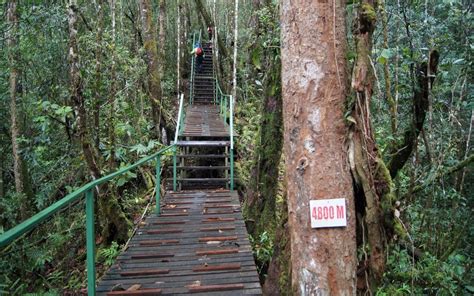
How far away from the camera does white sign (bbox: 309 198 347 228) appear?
1716 mm

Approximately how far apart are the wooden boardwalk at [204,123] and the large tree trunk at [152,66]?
840 mm

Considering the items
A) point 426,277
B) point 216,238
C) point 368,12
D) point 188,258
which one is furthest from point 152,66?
point 368,12

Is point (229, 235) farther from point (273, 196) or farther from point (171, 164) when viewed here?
point (171, 164)

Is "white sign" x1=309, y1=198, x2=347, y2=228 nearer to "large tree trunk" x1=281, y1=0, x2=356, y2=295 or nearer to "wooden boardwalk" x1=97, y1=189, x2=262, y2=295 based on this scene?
"large tree trunk" x1=281, y1=0, x2=356, y2=295

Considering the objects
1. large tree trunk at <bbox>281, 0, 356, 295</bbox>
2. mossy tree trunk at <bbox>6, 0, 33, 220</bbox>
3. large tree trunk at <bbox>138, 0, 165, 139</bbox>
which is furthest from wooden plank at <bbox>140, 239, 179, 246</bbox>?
large tree trunk at <bbox>138, 0, 165, 139</bbox>

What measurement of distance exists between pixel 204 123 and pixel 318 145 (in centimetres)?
902

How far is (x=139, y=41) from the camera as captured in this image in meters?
12.2

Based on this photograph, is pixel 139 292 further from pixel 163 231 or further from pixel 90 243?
pixel 163 231

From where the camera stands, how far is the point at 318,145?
1.75 metres

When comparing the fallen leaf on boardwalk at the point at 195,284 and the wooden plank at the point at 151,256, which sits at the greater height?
the fallen leaf on boardwalk at the point at 195,284

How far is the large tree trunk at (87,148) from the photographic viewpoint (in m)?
4.62

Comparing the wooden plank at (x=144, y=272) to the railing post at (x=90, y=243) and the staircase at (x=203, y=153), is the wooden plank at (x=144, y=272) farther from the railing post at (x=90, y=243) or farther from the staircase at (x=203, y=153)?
Result: the staircase at (x=203, y=153)

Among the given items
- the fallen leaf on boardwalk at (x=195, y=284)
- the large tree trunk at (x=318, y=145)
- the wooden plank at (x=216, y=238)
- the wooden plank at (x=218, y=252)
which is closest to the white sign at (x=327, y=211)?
the large tree trunk at (x=318, y=145)

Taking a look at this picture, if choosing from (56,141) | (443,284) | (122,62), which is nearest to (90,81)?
(122,62)
